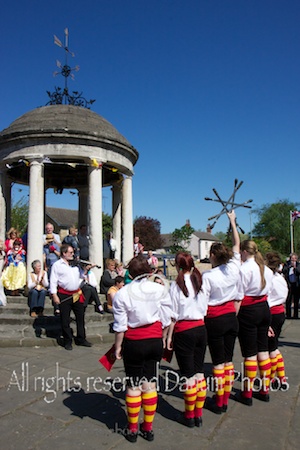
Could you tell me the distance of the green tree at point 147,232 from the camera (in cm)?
4838

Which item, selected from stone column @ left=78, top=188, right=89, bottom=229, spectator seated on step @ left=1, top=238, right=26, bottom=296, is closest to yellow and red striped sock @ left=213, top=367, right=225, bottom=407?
spectator seated on step @ left=1, top=238, right=26, bottom=296

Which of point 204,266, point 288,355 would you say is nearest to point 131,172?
point 288,355

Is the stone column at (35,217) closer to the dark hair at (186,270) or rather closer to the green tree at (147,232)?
the dark hair at (186,270)

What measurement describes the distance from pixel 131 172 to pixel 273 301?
832 centimetres

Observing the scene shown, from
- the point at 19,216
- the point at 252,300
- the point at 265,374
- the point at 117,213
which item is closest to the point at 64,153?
the point at 117,213

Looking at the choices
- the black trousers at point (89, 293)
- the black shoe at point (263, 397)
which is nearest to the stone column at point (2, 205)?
the black trousers at point (89, 293)

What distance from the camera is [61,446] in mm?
3230

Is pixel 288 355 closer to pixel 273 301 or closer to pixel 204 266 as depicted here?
pixel 273 301

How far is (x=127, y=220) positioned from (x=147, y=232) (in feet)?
120

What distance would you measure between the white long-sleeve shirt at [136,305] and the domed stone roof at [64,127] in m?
7.88

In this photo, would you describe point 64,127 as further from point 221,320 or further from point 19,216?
point 19,216

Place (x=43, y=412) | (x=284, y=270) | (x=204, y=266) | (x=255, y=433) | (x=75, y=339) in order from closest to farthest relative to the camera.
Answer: (x=255, y=433)
(x=43, y=412)
(x=75, y=339)
(x=284, y=270)
(x=204, y=266)

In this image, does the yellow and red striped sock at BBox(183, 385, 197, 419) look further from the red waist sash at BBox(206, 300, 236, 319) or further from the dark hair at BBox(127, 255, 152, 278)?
the dark hair at BBox(127, 255, 152, 278)

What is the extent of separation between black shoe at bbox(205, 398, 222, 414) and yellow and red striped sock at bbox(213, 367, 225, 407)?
4cm
